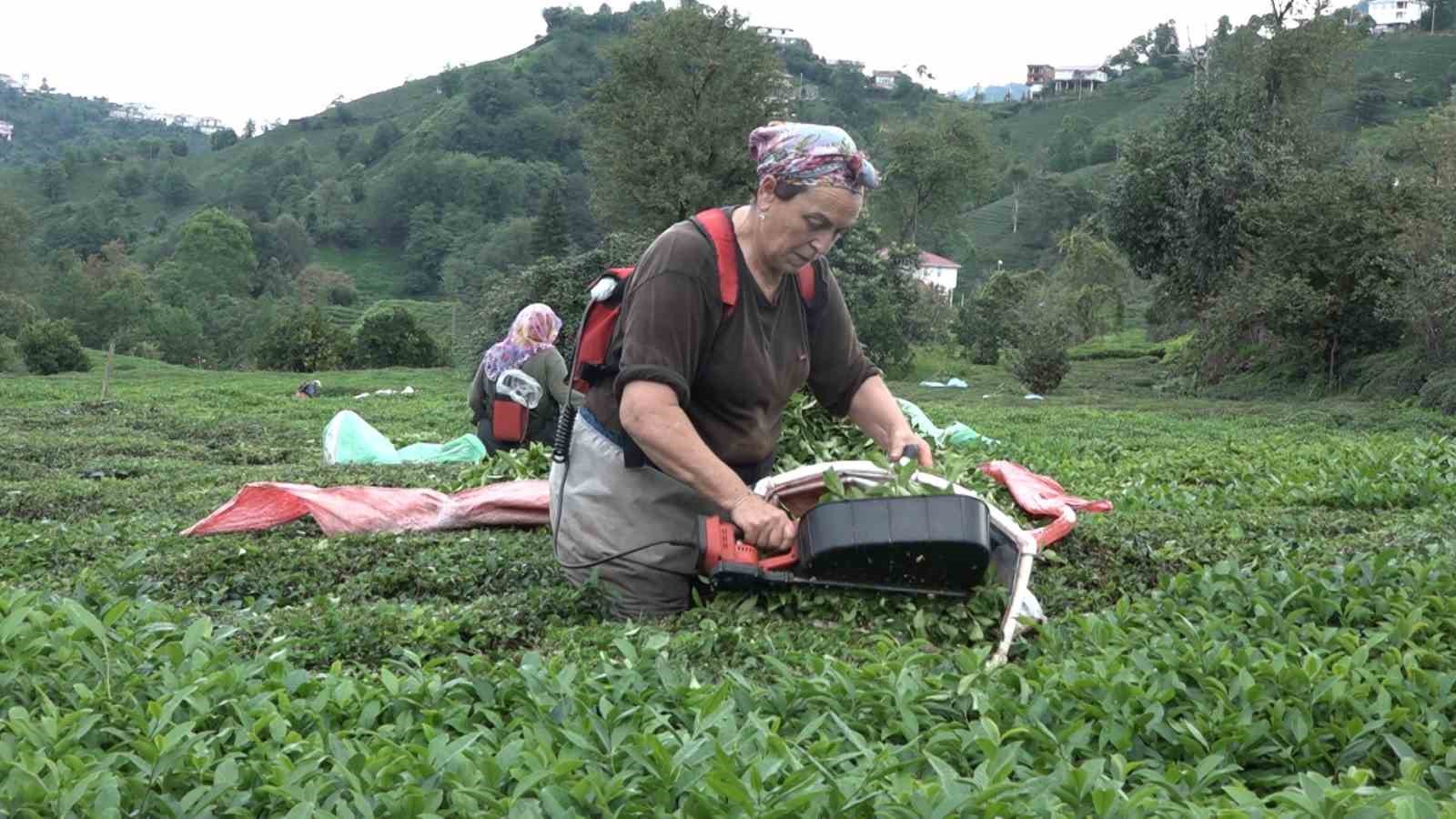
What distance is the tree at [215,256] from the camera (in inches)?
2714

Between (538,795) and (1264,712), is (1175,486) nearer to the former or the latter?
(1264,712)

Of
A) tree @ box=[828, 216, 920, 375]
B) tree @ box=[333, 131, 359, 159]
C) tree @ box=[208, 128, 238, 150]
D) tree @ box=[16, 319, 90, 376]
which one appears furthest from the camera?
tree @ box=[208, 128, 238, 150]

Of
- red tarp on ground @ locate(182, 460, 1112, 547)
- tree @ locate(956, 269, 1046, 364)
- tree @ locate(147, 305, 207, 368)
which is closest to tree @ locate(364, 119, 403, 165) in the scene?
tree @ locate(147, 305, 207, 368)

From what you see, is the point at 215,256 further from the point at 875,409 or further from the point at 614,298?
the point at 614,298

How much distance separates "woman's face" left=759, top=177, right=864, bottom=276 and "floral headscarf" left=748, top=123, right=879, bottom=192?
29 millimetres

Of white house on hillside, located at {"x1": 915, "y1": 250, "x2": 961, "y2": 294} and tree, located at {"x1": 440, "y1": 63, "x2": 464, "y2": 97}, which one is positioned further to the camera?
tree, located at {"x1": 440, "y1": 63, "x2": 464, "y2": 97}

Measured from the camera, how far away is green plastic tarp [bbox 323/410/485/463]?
10.6m

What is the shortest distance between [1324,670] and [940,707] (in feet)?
2.87

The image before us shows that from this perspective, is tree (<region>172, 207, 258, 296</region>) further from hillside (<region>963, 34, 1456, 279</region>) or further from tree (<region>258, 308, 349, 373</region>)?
hillside (<region>963, 34, 1456, 279</region>)

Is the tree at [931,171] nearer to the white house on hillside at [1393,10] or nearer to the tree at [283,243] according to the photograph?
the tree at [283,243]

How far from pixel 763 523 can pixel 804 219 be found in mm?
871

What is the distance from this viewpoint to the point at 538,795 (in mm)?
2221

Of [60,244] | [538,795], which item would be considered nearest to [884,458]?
[538,795]

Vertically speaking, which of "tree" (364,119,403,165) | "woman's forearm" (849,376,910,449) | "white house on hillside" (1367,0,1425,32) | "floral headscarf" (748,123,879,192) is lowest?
"woman's forearm" (849,376,910,449)
